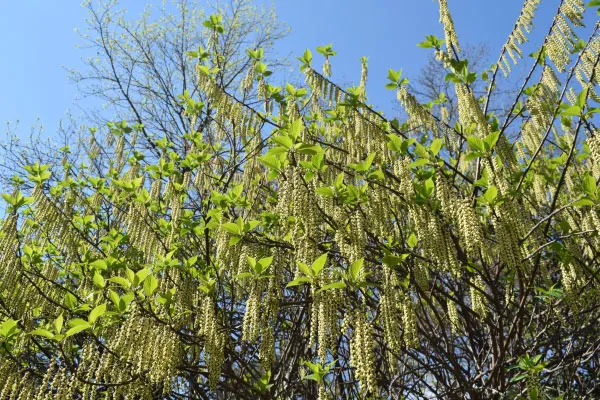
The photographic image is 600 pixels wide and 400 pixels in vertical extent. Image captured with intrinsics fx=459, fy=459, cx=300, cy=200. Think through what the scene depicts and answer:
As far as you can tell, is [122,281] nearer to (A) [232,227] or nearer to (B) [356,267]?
(A) [232,227]

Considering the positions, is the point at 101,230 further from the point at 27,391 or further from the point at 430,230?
the point at 430,230

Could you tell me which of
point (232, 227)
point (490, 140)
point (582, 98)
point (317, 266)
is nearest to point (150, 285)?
point (232, 227)

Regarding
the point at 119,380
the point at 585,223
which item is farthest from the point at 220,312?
the point at 585,223

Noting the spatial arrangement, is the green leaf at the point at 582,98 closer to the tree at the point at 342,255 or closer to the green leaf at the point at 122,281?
the tree at the point at 342,255

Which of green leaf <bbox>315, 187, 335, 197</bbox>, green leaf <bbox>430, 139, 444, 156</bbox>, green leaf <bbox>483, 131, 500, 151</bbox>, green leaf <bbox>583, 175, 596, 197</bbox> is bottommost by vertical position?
green leaf <bbox>583, 175, 596, 197</bbox>

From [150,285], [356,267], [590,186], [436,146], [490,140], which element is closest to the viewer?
[356,267]

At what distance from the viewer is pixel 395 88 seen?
390 cm

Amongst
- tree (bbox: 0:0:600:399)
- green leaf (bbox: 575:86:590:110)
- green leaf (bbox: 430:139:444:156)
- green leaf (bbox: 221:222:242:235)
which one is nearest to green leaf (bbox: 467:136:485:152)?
tree (bbox: 0:0:600:399)

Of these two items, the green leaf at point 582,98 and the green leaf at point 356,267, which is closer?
the green leaf at point 356,267

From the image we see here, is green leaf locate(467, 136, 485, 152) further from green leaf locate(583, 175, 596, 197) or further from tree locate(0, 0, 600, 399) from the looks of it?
green leaf locate(583, 175, 596, 197)

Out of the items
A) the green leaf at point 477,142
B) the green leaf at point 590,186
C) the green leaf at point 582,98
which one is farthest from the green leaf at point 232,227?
the green leaf at point 582,98

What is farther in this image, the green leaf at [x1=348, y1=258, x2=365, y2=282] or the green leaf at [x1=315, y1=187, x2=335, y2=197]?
the green leaf at [x1=315, y1=187, x2=335, y2=197]

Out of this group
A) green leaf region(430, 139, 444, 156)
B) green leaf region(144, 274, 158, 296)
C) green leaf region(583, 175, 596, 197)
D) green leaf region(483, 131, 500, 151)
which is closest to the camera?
green leaf region(583, 175, 596, 197)

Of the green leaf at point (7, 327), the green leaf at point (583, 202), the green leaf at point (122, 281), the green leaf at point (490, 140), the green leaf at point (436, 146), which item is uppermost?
the green leaf at point (436, 146)
